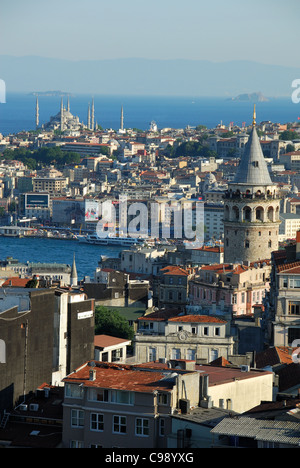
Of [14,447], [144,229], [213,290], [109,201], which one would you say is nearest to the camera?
[14,447]

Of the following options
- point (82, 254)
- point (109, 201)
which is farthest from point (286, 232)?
point (109, 201)

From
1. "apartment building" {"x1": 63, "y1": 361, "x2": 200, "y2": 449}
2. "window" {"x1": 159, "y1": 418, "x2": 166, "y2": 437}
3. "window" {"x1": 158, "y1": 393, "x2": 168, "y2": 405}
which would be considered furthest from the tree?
"window" {"x1": 159, "y1": 418, "x2": 166, "y2": 437}

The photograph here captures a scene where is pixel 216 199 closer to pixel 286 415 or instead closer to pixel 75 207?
pixel 75 207

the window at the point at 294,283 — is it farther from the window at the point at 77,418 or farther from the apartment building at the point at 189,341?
the window at the point at 77,418

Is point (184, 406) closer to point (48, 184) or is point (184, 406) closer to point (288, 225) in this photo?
point (288, 225)

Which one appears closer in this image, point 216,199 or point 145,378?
point 145,378

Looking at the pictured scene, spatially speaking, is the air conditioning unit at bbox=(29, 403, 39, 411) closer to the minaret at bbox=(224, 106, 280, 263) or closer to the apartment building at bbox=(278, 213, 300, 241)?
the minaret at bbox=(224, 106, 280, 263)

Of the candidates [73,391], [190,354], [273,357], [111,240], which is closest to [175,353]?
[190,354]
